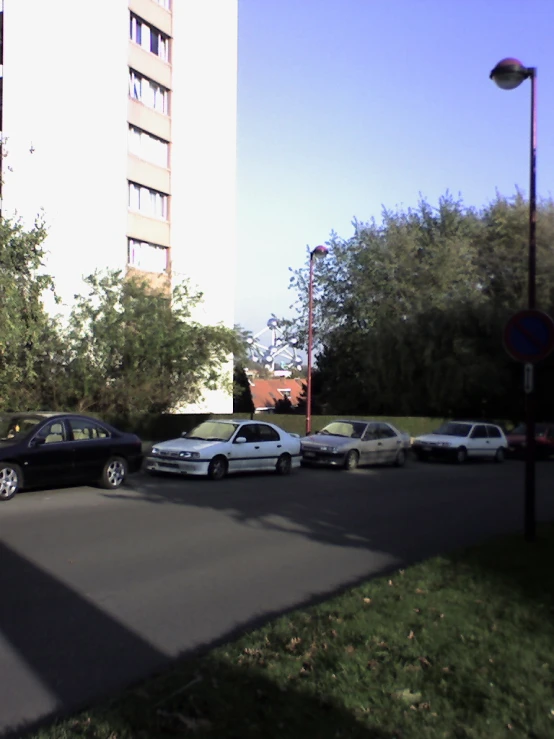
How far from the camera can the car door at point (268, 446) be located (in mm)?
19312

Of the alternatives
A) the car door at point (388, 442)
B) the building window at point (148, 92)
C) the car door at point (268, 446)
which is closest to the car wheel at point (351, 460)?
the car door at point (388, 442)

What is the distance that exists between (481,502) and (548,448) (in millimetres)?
16820

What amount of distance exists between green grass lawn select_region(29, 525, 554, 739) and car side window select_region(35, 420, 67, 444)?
789 centimetres

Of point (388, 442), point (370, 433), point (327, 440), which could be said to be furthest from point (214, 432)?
point (388, 442)

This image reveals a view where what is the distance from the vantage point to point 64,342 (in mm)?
29219

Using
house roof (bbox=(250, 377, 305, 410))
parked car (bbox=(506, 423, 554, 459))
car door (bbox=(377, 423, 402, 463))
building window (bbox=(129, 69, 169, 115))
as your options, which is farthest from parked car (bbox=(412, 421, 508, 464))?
house roof (bbox=(250, 377, 305, 410))

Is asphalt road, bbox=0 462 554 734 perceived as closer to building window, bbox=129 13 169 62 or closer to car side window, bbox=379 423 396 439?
car side window, bbox=379 423 396 439

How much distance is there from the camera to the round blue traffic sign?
968cm

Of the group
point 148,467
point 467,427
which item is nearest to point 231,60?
point 467,427

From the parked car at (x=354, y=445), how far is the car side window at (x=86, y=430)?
8103mm

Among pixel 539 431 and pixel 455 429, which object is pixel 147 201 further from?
pixel 539 431

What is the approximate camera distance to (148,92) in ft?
133

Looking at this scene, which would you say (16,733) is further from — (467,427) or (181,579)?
(467,427)

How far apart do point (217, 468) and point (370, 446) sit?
639cm
